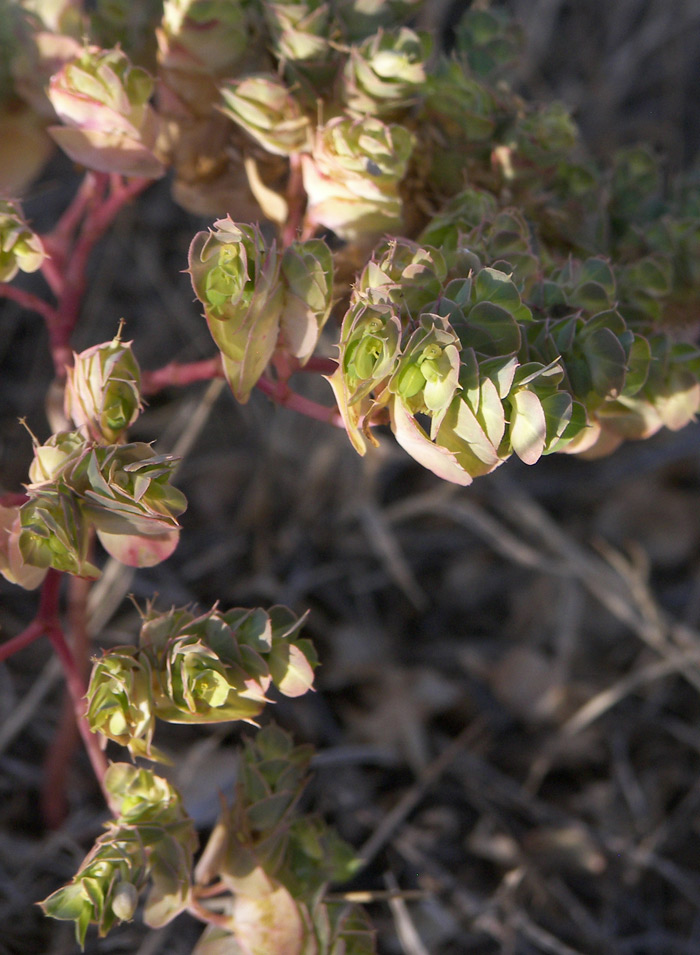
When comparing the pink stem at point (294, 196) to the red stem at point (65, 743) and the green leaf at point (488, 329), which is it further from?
the red stem at point (65, 743)

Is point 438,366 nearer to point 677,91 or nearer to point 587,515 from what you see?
point 587,515

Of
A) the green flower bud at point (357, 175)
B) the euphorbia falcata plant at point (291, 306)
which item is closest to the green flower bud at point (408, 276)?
the euphorbia falcata plant at point (291, 306)

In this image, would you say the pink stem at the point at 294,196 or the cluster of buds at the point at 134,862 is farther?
the pink stem at the point at 294,196

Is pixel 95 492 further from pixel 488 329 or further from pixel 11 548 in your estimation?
pixel 488 329

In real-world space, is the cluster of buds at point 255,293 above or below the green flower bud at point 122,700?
above

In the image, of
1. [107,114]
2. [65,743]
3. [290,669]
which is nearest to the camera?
[290,669]

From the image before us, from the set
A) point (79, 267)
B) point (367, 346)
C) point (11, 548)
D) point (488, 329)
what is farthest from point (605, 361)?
point (79, 267)
